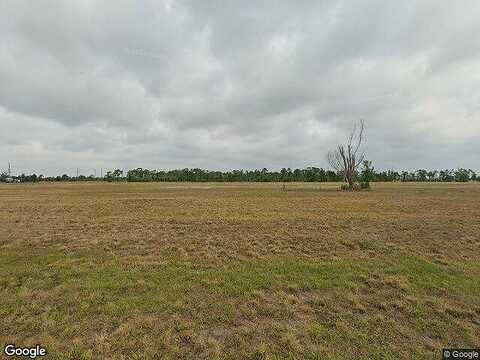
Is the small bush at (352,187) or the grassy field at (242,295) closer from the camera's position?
the grassy field at (242,295)

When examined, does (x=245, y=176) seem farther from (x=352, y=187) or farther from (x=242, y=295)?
(x=242, y=295)

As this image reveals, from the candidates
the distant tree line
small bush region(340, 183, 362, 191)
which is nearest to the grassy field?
small bush region(340, 183, 362, 191)

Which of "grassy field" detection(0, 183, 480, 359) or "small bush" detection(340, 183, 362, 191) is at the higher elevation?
"small bush" detection(340, 183, 362, 191)

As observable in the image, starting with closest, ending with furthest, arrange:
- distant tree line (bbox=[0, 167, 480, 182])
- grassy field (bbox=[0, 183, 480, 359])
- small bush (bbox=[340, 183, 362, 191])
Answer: grassy field (bbox=[0, 183, 480, 359]), small bush (bbox=[340, 183, 362, 191]), distant tree line (bbox=[0, 167, 480, 182])

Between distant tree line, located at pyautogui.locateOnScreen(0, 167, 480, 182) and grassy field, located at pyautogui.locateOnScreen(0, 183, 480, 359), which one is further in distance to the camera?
distant tree line, located at pyautogui.locateOnScreen(0, 167, 480, 182)

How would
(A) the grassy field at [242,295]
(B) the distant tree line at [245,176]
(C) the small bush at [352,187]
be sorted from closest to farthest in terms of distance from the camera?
(A) the grassy field at [242,295]
(C) the small bush at [352,187]
(B) the distant tree line at [245,176]

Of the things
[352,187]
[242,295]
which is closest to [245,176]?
[352,187]

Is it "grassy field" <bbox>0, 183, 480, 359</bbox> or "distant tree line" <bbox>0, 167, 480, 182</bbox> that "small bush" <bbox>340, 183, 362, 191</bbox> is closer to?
"grassy field" <bbox>0, 183, 480, 359</bbox>

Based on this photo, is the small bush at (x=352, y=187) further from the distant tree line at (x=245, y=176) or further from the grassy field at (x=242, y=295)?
the distant tree line at (x=245, y=176)

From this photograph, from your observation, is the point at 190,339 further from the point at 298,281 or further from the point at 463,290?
the point at 463,290

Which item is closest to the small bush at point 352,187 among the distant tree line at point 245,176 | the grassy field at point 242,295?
the grassy field at point 242,295

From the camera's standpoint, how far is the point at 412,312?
5363 millimetres

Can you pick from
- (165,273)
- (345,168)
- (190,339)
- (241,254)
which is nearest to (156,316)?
(190,339)

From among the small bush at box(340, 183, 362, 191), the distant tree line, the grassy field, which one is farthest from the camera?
the distant tree line
